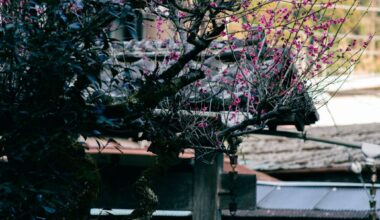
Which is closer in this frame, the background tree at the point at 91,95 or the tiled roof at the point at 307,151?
the background tree at the point at 91,95

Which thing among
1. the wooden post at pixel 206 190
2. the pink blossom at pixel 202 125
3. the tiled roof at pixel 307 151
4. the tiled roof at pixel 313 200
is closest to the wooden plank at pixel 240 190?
the wooden post at pixel 206 190

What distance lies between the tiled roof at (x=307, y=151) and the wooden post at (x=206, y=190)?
779 cm

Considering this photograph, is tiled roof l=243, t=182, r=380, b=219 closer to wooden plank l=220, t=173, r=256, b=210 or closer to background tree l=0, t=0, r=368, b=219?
wooden plank l=220, t=173, r=256, b=210

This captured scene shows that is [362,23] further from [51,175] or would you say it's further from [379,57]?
[51,175]

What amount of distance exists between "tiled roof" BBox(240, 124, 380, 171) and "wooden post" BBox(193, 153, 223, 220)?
779 centimetres

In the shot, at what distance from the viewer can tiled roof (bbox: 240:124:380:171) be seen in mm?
18516

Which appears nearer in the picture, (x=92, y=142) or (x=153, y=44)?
(x=153, y=44)

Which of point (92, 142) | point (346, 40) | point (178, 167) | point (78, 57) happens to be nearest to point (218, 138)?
point (78, 57)

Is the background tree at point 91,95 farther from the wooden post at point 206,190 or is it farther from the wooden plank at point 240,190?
the wooden plank at point 240,190

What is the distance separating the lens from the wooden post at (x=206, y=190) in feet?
32.6

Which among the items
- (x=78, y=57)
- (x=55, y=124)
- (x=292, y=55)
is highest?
(x=292, y=55)

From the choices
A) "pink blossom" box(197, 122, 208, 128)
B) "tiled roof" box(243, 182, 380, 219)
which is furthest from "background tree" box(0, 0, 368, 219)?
"tiled roof" box(243, 182, 380, 219)

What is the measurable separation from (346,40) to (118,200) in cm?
1679

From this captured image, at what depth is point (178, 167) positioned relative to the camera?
11.0 m
